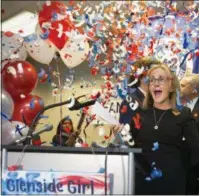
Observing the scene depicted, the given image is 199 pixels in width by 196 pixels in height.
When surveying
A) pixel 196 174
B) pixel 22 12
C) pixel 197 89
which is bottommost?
pixel 196 174

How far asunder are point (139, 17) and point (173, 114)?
659mm

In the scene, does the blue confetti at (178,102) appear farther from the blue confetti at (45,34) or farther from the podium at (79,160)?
the blue confetti at (45,34)

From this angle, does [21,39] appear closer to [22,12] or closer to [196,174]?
[22,12]

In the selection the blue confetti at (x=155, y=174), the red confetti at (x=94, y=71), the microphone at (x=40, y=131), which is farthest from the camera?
the red confetti at (x=94, y=71)

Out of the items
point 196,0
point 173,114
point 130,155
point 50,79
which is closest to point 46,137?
point 50,79

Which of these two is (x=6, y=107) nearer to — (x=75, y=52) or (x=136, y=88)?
(x=75, y=52)

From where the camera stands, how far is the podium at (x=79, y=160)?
1.99m

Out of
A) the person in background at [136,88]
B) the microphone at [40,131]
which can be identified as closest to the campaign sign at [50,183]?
the microphone at [40,131]

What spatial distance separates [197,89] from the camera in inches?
87.9

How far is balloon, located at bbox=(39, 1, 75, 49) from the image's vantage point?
7.78 feet

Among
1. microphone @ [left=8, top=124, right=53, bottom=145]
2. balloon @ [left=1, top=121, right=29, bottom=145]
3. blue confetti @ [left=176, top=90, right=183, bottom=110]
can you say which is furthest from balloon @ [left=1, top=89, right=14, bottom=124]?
blue confetti @ [left=176, top=90, right=183, bottom=110]

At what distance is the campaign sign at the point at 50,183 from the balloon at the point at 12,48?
0.79 metres

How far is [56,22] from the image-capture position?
2.38m

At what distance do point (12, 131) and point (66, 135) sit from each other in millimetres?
351
